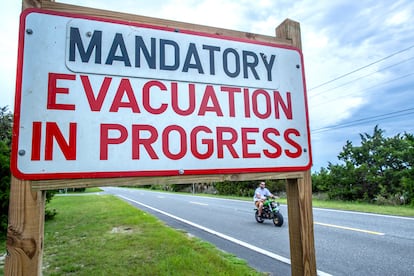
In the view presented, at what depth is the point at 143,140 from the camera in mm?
1354

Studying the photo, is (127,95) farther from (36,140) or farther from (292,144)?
(292,144)

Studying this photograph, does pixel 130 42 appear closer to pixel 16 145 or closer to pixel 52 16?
pixel 52 16

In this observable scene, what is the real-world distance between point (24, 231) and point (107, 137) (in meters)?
0.51

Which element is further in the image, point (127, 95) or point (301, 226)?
point (301, 226)

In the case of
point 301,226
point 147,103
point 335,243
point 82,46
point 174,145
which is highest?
point 82,46

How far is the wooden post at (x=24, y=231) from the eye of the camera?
1.14 m

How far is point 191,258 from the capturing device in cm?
444

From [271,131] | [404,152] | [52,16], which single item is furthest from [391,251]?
[404,152]

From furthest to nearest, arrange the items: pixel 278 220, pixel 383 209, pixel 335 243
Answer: pixel 383 209
pixel 278 220
pixel 335 243

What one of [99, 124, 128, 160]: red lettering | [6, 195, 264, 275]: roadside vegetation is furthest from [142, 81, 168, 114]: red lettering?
[6, 195, 264, 275]: roadside vegetation

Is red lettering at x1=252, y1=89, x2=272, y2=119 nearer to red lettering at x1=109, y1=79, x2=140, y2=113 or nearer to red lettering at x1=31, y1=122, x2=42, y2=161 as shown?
red lettering at x1=109, y1=79, x2=140, y2=113

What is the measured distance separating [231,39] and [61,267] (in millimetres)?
4362

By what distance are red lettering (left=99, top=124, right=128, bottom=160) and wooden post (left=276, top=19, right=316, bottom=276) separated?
3.18 ft

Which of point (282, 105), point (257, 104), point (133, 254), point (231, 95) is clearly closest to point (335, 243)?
point (133, 254)
